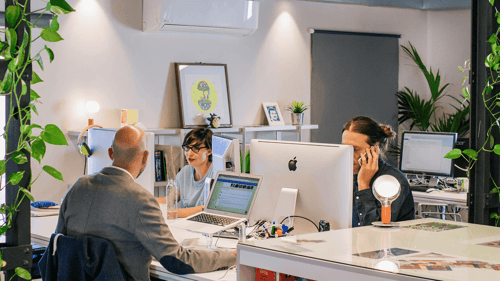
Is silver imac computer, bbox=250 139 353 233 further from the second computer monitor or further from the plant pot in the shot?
the plant pot

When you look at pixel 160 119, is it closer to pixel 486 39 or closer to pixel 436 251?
pixel 486 39

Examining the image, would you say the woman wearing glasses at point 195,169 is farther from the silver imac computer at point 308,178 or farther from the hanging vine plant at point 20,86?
the hanging vine plant at point 20,86

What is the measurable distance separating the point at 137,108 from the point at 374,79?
321cm

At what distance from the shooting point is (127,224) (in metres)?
2.28

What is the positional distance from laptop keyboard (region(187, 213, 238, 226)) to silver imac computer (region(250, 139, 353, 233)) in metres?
0.18

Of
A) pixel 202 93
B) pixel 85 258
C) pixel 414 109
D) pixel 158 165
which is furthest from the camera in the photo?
pixel 414 109

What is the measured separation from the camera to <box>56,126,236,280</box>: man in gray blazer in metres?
2.27

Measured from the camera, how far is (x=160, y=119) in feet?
18.5

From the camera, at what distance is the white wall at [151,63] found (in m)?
5.11

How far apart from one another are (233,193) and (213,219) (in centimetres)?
17

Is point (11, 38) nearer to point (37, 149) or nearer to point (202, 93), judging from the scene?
point (37, 149)

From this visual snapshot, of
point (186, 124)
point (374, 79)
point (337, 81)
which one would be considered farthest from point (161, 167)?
point (374, 79)

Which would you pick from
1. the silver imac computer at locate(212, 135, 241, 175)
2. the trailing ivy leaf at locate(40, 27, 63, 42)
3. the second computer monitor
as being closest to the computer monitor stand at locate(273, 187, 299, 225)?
the silver imac computer at locate(212, 135, 241, 175)

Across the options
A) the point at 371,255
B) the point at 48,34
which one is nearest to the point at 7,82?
the point at 48,34
